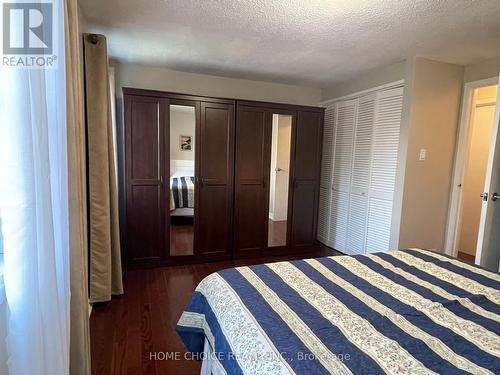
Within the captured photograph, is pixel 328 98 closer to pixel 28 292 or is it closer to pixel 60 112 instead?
pixel 60 112

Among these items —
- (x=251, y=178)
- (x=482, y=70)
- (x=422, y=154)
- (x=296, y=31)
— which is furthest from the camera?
(x=251, y=178)

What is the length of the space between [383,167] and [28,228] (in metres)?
3.18

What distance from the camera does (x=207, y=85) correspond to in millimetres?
3639

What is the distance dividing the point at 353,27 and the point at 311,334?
2166 millimetres

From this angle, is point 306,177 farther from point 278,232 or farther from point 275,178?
point 278,232

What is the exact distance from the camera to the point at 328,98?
4.08m

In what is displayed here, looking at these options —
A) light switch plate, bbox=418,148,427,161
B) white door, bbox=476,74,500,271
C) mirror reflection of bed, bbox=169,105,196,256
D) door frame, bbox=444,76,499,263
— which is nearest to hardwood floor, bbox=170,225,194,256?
mirror reflection of bed, bbox=169,105,196,256

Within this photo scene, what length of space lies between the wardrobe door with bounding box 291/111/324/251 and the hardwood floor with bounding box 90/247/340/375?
1364mm

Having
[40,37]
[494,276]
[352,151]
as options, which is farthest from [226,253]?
[40,37]

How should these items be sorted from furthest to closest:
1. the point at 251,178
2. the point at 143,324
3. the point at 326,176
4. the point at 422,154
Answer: the point at 326,176
the point at 251,178
the point at 422,154
the point at 143,324

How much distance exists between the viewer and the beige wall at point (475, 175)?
368 centimetres

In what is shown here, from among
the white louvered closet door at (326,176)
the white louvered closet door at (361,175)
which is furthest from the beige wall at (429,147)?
the white louvered closet door at (326,176)

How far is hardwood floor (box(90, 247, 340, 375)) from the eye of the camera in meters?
1.76

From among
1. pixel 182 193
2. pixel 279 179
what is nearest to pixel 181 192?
pixel 182 193
